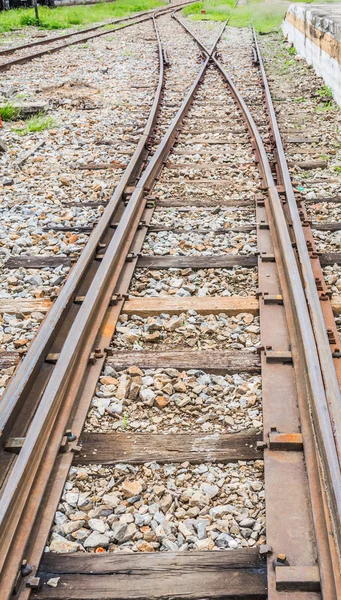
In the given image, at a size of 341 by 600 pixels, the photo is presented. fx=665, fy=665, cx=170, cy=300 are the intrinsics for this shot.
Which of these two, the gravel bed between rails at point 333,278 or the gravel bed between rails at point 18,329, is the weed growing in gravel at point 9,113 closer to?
the gravel bed between rails at point 18,329

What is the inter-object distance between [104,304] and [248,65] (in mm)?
11567

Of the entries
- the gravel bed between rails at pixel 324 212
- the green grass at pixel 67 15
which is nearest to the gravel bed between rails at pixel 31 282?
the gravel bed between rails at pixel 324 212

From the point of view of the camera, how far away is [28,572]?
232cm

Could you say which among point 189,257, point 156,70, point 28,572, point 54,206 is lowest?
point 28,572

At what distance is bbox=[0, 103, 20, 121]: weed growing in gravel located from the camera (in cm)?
1011

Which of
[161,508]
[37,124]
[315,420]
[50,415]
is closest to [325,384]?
[315,420]

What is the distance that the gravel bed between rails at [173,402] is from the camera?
10.3ft

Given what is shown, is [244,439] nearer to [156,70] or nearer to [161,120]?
[161,120]

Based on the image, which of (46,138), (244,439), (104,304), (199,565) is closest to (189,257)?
(104,304)

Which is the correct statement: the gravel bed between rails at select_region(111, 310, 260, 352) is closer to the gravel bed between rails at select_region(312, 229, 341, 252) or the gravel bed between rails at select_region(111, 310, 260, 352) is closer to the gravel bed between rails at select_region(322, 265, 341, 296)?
the gravel bed between rails at select_region(322, 265, 341, 296)

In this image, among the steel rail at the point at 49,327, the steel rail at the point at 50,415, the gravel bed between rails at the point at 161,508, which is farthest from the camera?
the steel rail at the point at 49,327

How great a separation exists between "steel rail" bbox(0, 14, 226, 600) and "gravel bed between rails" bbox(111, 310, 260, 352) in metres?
0.19

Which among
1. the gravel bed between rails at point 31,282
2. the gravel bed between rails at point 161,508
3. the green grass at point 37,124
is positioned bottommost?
the gravel bed between rails at point 161,508

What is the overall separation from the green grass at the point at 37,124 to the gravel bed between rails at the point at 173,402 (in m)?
6.54
